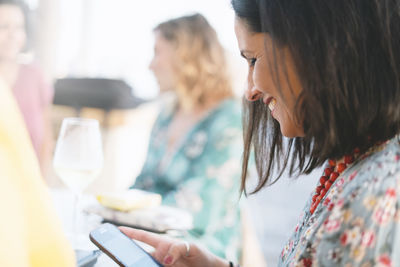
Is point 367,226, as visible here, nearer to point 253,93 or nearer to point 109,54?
point 253,93

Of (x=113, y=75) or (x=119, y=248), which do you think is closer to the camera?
(x=119, y=248)

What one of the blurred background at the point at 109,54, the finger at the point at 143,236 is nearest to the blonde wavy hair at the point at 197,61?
the finger at the point at 143,236

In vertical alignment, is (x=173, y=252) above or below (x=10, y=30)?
below

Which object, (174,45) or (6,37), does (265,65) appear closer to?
(174,45)

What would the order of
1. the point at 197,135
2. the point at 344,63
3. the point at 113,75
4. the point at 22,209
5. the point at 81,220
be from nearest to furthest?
the point at 22,209 < the point at 344,63 < the point at 81,220 < the point at 197,135 < the point at 113,75

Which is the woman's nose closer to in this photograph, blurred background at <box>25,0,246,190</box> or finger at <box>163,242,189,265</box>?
finger at <box>163,242,189,265</box>

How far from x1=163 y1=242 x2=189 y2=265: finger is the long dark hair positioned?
33 centimetres

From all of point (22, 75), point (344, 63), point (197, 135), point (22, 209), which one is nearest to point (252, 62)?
point (344, 63)

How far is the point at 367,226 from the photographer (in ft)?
1.71

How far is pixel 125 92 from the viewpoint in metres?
4.23

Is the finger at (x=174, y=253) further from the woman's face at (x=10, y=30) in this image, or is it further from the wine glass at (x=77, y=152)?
the woman's face at (x=10, y=30)

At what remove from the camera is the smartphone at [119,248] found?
76cm

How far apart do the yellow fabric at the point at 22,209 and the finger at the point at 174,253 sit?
0.41 m

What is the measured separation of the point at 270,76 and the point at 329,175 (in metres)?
0.19
